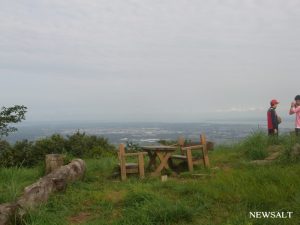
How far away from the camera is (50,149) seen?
1453 cm

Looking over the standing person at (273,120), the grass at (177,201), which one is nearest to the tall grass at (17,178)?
the grass at (177,201)

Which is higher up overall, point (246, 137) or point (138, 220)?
point (246, 137)

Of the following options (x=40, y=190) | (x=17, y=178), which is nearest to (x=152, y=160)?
(x=17, y=178)

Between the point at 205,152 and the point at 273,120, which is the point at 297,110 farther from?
the point at 205,152

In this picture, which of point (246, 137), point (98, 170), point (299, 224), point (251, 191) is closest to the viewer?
point (299, 224)

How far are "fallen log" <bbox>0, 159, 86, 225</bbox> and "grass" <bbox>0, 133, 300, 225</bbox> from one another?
141 mm

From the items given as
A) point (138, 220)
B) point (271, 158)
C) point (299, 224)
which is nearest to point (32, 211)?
point (138, 220)

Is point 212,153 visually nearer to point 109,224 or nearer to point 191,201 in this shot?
point 191,201

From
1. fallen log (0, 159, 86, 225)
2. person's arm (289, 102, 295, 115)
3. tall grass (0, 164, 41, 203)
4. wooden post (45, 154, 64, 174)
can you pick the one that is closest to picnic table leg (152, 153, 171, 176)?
fallen log (0, 159, 86, 225)

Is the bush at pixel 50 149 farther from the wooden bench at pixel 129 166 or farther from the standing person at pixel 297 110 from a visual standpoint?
the standing person at pixel 297 110

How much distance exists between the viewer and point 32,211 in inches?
240

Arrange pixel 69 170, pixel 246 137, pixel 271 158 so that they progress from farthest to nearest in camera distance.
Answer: pixel 246 137 → pixel 271 158 → pixel 69 170

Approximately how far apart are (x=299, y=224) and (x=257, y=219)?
1.75 feet

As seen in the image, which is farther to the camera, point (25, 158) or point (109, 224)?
point (25, 158)
